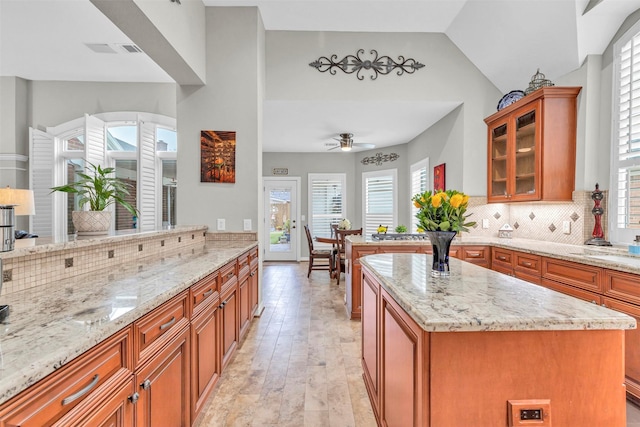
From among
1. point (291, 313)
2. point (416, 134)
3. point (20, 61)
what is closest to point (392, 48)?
point (416, 134)

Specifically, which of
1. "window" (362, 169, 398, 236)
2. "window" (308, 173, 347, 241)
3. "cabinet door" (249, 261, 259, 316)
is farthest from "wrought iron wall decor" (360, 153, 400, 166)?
"cabinet door" (249, 261, 259, 316)

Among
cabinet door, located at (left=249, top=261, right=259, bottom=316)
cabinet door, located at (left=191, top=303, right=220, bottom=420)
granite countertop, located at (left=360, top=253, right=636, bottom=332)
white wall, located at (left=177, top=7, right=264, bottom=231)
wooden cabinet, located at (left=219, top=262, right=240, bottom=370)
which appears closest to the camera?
granite countertop, located at (left=360, top=253, right=636, bottom=332)

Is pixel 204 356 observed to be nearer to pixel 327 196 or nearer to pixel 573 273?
pixel 573 273

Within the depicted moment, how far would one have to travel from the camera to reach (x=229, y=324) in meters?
2.35

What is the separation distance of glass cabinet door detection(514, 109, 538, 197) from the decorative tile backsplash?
1.00 ft

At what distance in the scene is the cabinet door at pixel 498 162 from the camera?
3643mm

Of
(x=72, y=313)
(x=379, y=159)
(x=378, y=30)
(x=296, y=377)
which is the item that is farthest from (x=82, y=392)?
(x=379, y=159)

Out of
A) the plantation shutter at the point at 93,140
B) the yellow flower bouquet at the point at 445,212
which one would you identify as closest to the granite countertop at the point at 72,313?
the yellow flower bouquet at the point at 445,212

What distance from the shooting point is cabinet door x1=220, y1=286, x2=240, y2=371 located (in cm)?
216

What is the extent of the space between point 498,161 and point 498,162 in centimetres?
1

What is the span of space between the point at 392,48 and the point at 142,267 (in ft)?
12.2

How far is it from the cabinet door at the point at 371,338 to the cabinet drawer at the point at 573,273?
1.67 meters

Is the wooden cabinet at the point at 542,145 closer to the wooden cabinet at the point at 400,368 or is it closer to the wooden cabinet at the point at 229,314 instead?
the wooden cabinet at the point at 400,368

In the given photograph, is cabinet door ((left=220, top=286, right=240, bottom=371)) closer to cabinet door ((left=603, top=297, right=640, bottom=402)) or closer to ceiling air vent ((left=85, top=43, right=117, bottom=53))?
cabinet door ((left=603, top=297, right=640, bottom=402))
